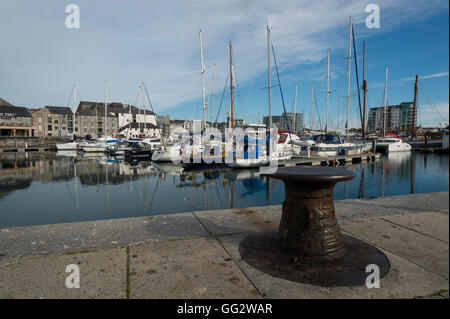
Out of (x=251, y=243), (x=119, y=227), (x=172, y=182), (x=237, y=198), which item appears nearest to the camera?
(x=251, y=243)

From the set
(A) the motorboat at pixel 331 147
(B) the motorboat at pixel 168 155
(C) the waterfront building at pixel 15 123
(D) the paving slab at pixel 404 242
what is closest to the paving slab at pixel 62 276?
(D) the paving slab at pixel 404 242

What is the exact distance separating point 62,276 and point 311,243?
2.77 meters

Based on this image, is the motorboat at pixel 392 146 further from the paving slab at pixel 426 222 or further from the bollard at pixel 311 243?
the bollard at pixel 311 243

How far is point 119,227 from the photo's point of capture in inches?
175

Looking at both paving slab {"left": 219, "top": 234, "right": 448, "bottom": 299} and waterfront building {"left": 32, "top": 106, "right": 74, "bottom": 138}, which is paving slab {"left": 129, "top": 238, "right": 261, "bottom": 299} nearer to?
paving slab {"left": 219, "top": 234, "right": 448, "bottom": 299}

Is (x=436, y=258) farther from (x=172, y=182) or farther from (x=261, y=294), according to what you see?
(x=172, y=182)

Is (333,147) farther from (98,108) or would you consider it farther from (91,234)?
(98,108)

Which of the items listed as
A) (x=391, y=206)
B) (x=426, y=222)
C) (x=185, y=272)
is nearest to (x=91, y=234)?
(x=185, y=272)

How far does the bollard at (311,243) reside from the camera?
2.95 metres

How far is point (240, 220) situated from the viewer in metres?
4.89

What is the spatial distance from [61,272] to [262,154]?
20541mm

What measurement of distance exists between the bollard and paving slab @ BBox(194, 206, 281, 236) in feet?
3.25
